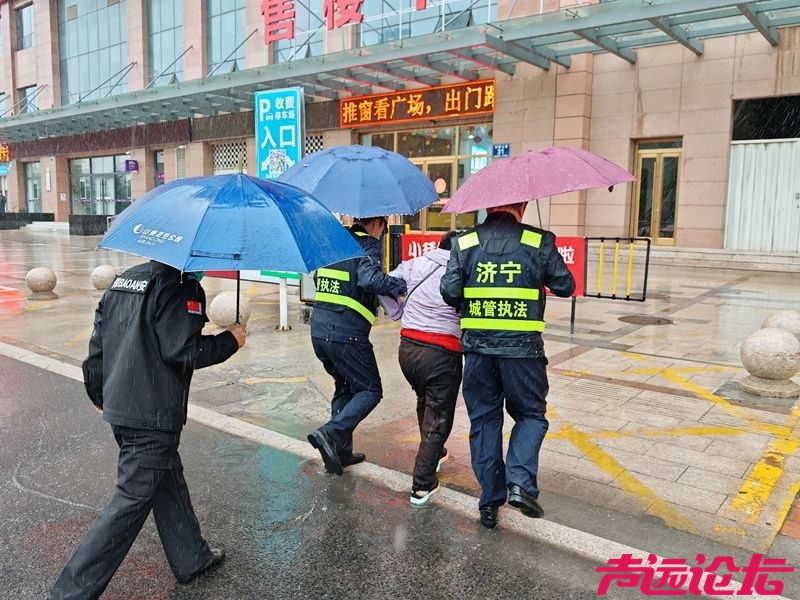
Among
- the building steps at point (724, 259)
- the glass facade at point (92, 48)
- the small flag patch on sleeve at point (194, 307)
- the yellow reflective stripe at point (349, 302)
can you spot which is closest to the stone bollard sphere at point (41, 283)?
the yellow reflective stripe at point (349, 302)

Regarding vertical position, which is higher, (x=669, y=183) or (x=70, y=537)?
(x=669, y=183)

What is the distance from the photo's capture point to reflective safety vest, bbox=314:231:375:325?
3.90 meters

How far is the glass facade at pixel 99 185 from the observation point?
109 ft

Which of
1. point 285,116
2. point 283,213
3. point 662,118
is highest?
point 662,118

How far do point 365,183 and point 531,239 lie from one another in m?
1.05

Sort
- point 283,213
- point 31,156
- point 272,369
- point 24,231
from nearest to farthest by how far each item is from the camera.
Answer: point 283,213 < point 272,369 < point 24,231 < point 31,156

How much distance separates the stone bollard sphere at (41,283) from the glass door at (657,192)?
44.9 feet

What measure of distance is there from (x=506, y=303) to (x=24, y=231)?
36189 mm

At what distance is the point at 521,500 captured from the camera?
3391mm

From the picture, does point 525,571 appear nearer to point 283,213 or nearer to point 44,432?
point 283,213

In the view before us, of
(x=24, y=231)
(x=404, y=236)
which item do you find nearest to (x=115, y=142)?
(x=24, y=231)

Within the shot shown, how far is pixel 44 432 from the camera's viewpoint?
4.97 meters

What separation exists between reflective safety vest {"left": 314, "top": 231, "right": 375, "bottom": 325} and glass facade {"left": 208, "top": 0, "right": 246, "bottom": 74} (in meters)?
22.6

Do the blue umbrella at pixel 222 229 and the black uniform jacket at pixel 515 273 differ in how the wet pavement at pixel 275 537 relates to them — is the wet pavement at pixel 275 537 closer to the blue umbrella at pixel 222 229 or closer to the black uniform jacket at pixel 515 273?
the black uniform jacket at pixel 515 273
